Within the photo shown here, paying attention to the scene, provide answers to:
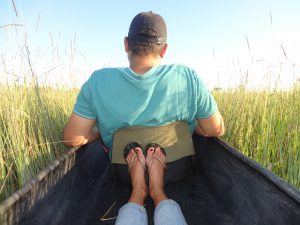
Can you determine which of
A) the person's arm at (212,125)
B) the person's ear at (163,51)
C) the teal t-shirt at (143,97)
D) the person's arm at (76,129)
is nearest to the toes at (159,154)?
the teal t-shirt at (143,97)

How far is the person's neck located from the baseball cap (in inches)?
4.1

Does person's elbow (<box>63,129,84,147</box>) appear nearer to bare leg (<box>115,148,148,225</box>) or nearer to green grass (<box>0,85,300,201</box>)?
green grass (<box>0,85,300,201</box>)

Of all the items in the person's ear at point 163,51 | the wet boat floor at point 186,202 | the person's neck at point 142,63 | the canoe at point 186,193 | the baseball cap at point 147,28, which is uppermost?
the baseball cap at point 147,28

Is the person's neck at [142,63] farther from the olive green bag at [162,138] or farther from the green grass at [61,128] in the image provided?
the green grass at [61,128]

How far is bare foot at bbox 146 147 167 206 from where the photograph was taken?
1931 millimetres

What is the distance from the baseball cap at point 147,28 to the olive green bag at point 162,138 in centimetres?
54

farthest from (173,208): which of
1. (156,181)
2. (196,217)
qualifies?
(196,217)

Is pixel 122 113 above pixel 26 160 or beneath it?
above

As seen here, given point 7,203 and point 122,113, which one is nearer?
point 7,203

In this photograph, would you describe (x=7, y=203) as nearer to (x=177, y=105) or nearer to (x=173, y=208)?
(x=173, y=208)

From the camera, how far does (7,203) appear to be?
119cm

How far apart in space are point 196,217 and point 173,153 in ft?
1.42

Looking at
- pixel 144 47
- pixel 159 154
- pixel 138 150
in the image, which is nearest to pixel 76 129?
pixel 138 150

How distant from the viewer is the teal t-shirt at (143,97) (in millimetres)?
1984
